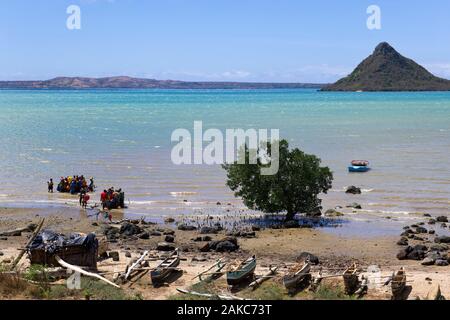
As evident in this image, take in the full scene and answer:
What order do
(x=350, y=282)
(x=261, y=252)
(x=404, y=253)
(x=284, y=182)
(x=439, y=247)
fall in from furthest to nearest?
(x=284, y=182)
(x=439, y=247)
(x=261, y=252)
(x=404, y=253)
(x=350, y=282)

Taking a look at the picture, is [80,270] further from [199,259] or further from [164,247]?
[164,247]

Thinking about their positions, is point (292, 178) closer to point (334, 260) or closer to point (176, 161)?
point (334, 260)

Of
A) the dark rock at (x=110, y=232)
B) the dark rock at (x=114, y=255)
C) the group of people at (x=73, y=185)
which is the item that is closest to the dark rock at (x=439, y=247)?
the dark rock at (x=114, y=255)

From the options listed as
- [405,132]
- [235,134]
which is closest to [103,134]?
[235,134]

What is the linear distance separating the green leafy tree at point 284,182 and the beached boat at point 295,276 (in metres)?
12.8

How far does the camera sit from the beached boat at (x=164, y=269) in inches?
829

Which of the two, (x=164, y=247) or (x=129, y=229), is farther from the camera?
(x=129, y=229)

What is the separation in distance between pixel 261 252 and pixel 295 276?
7331 mm

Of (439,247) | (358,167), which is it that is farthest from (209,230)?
(358,167)

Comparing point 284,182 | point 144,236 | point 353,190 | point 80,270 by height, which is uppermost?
point 284,182

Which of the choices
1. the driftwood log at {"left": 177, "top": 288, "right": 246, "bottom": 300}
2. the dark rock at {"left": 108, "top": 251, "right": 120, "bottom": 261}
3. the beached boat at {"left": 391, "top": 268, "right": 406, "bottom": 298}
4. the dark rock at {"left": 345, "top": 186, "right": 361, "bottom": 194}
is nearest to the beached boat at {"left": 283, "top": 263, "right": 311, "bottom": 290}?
the driftwood log at {"left": 177, "top": 288, "right": 246, "bottom": 300}

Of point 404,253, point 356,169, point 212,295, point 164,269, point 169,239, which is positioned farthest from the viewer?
point 356,169

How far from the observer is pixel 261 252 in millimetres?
27891
